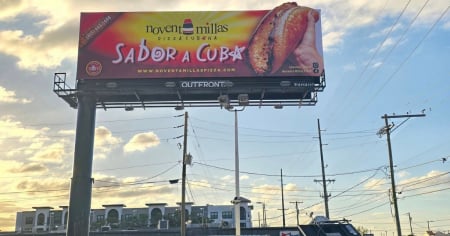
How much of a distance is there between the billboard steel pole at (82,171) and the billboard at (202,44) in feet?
6.72

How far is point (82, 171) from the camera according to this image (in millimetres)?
28188

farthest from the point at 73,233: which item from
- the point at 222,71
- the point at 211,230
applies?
the point at 211,230

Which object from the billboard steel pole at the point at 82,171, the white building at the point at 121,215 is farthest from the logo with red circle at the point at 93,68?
the white building at the point at 121,215

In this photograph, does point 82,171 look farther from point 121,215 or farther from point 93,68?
point 121,215

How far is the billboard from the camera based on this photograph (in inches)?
1171

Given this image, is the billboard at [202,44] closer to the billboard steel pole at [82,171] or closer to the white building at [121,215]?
the billboard steel pole at [82,171]

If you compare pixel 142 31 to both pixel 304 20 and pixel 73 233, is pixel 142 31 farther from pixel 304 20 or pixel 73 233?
pixel 73 233

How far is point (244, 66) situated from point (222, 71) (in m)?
1.35

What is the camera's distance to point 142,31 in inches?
1200

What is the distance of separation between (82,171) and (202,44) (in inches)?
400

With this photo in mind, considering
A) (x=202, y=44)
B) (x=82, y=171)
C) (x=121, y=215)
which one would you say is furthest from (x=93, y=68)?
(x=121, y=215)

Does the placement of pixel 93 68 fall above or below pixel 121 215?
above

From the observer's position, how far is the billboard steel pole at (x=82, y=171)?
27.6 meters

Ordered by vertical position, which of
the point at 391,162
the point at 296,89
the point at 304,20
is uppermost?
the point at 304,20
